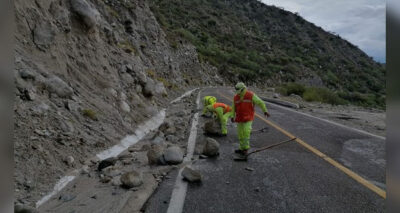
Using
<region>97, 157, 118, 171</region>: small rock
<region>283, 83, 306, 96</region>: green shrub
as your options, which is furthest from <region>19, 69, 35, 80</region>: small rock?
<region>283, 83, 306, 96</region>: green shrub

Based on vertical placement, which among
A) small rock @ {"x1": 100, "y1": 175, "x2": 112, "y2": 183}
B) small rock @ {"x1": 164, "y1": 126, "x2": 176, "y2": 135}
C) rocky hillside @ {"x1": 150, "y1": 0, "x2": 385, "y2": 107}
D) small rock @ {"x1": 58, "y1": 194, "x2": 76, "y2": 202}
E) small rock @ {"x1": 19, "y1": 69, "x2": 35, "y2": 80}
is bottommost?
small rock @ {"x1": 58, "y1": 194, "x2": 76, "y2": 202}

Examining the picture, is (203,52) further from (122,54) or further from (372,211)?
(372,211)

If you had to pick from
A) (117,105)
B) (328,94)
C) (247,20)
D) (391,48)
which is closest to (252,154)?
(117,105)

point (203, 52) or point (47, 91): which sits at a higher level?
point (203, 52)

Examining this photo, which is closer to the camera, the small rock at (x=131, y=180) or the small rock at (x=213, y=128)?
the small rock at (x=131, y=180)

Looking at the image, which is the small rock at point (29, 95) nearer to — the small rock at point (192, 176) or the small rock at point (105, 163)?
the small rock at point (105, 163)

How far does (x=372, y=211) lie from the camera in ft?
10.3

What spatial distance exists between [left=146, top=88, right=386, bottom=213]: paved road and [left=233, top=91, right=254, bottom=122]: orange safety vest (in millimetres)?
759

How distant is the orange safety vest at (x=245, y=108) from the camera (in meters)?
5.80

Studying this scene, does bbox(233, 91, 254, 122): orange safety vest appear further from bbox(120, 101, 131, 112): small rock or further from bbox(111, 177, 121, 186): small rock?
bbox(120, 101, 131, 112): small rock

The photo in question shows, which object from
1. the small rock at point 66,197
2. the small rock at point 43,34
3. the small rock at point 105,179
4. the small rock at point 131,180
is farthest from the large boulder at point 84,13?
the small rock at point 66,197

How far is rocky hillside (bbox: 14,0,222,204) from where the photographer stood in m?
4.01

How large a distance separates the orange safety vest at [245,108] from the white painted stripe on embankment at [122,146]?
2676mm

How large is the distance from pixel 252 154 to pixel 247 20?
74100mm
